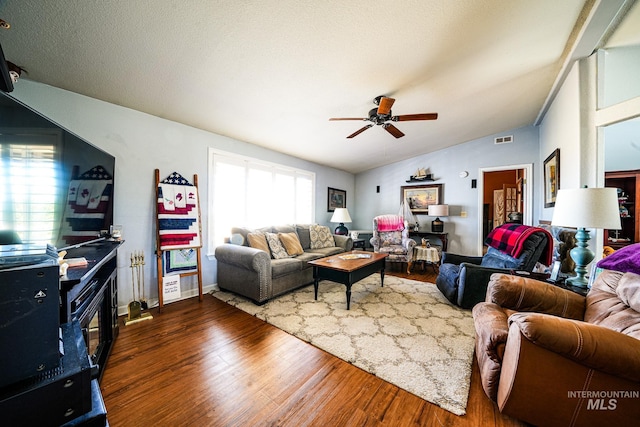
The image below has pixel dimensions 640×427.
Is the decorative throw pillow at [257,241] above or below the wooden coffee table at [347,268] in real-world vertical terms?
above

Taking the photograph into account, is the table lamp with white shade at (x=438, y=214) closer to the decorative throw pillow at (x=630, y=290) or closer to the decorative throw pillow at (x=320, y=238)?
the decorative throw pillow at (x=320, y=238)

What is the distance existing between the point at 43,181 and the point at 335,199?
4.88 metres

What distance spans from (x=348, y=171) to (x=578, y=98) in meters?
4.23

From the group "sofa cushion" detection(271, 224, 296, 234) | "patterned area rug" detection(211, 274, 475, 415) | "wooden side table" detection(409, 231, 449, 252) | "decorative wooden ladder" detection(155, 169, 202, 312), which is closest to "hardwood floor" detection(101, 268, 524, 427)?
"patterned area rug" detection(211, 274, 475, 415)

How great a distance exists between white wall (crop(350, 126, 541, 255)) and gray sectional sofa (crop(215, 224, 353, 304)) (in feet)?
10.1

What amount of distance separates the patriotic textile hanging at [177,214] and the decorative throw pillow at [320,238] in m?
1.97

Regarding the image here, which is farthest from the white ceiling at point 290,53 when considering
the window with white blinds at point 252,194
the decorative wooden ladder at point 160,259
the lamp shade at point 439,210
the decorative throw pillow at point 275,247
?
the lamp shade at point 439,210

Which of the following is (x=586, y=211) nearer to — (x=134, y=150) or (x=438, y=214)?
(x=438, y=214)

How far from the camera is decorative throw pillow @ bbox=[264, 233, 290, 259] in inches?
132

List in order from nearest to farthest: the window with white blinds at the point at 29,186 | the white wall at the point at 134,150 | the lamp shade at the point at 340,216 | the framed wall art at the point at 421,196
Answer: the window with white blinds at the point at 29,186 → the white wall at the point at 134,150 → the lamp shade at the point at 340,216 → the framed wall art at the point at 421,196

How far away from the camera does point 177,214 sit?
9.31 feet

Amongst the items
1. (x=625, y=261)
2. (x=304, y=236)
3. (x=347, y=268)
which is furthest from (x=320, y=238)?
(x=625, y=261)

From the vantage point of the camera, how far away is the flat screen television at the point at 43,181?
0.99 meters

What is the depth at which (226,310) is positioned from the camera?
8.68 feet
